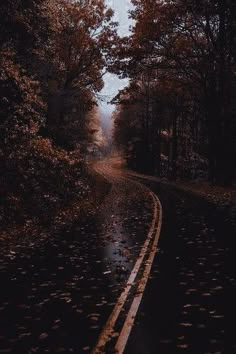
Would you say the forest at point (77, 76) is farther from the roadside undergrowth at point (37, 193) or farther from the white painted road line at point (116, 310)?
the white painted road line at point (116, 310)

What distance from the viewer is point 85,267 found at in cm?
1107

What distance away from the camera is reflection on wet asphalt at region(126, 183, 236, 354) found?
6.45 metres

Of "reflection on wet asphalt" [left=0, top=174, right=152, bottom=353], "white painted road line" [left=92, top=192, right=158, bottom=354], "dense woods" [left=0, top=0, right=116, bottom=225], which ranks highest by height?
"dense woods" [left=0, top=0, right=116, bottom=225]

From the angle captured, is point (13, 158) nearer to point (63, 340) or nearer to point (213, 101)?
point (63, 340)

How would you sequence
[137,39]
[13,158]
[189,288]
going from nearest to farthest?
[189,288], [13,158], [137,39]

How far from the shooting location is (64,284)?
31.7 ft

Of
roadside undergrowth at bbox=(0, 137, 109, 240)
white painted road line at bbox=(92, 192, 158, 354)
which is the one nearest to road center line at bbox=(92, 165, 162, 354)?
white painted road line at bbox=(92, 192, 158, 354)

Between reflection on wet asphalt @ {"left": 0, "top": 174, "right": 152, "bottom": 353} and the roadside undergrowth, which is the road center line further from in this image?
the roadside undergrowth

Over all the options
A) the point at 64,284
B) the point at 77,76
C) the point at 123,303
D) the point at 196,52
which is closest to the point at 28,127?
the point at 64,284

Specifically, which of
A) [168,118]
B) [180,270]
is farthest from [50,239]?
[168,118]

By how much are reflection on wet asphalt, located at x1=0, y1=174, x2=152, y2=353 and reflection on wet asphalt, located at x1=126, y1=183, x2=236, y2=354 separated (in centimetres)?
65

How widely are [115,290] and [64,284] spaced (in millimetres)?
1128

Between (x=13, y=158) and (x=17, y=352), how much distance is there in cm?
1320

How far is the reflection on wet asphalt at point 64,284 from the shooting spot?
270 inches
